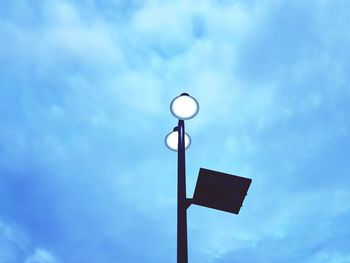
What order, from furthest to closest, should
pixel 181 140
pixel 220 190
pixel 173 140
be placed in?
pixel 173 140 < pixel 181 140 < pixel 220 190

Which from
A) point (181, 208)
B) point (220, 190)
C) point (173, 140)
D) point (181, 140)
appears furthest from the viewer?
point (173, 140)

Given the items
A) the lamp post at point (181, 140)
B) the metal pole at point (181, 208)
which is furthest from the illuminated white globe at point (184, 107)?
the metal pole at point (181, 208)

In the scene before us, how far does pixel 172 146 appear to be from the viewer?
539 centimetres

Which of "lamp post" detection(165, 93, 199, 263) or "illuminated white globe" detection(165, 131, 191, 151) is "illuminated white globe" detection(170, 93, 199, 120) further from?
"illuminated white globe" detection(165, 131, 191, 151)

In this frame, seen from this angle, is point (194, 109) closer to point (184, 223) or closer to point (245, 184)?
point (245, 184)

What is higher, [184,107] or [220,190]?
[184,107]

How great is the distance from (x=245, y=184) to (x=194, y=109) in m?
1.48

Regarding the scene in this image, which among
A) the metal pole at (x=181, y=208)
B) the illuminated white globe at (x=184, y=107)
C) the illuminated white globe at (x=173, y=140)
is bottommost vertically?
the metal pole at (x=181, y=208)

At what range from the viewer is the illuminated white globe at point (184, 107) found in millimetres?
5113

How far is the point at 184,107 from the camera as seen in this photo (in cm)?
514

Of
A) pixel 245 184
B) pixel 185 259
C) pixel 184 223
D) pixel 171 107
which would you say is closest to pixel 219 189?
pixel 245 184

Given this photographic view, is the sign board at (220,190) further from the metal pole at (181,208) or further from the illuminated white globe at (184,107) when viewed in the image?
the illuminated white globe at (184,107)

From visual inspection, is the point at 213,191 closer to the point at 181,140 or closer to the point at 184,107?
the point at 181,140

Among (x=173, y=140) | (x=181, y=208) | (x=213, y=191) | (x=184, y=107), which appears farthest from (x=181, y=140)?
Result: (x=181, y=208)
